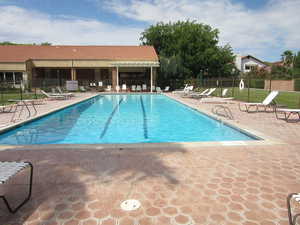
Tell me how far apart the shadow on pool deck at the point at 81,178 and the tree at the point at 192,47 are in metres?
27.6

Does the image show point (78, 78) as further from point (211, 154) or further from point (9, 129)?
point (211, 154)

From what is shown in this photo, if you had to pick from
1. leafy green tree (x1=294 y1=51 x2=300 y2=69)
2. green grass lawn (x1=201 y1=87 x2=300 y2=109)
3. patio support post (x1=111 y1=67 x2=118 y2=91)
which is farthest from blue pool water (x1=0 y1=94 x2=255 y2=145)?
leafy green tree (x1=294 y1=51 x2=300 y2=69)

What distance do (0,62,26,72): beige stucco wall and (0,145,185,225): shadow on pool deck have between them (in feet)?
77.0

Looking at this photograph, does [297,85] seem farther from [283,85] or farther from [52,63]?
[52,63]

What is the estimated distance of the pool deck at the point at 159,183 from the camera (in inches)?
89.7

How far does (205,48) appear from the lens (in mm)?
34469

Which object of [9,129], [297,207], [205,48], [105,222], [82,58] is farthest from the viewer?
[205,48]

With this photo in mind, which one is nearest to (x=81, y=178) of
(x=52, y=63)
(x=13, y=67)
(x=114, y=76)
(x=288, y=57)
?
(x=114, y=76)

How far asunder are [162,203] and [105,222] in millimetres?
681

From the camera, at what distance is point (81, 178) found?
3.13m

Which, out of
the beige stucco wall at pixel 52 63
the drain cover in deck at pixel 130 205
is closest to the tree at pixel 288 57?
the beige stucco wall at pixel 52 63

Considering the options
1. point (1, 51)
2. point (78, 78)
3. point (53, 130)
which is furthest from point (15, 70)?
point (53, 130)

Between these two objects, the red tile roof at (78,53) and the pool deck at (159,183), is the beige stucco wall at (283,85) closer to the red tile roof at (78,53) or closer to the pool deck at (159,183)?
the red tile roof at (78,53)

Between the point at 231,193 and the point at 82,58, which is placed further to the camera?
the point at 82,58
